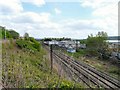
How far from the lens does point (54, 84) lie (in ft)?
12.5

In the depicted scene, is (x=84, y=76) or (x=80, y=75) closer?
(x=84, y=76)

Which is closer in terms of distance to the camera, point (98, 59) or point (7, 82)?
point (7, 82)

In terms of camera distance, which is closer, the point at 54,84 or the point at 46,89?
the point at 46,89

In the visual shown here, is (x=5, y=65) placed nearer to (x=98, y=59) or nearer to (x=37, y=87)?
(x=37, y=87)

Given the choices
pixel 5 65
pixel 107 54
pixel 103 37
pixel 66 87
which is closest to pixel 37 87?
pixel 66 87

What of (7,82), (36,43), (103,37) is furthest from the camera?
(103,37)

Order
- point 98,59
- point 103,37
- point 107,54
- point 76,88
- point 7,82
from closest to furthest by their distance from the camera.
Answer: point 76,88 → point 7,82 → point 98,59 → point 107,54 → point 103,37

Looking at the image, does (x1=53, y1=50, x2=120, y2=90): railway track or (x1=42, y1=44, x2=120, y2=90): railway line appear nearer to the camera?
(x1=42, y1=44, x2=120, y2=90): railway line

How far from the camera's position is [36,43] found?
2225 cm

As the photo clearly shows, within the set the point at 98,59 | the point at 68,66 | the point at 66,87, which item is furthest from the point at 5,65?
the point at 98,59

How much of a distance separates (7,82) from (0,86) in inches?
16.2

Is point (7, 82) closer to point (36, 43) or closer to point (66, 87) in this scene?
point (66, 87)

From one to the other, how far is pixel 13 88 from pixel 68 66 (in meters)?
1.69

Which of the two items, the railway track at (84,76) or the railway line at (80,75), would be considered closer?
the railway line at (80,75)
